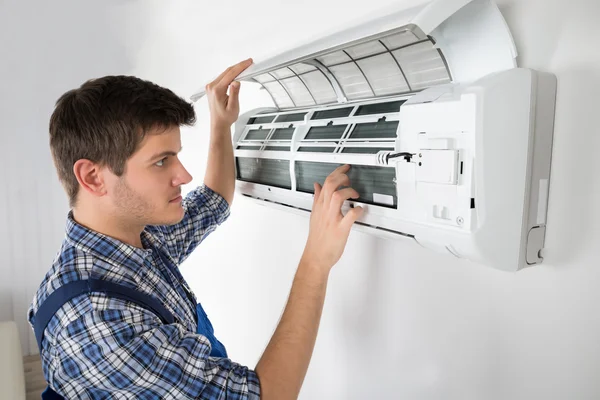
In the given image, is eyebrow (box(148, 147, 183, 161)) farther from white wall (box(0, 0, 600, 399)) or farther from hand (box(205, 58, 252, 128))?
white wall (box(0, 0, 600, 399))


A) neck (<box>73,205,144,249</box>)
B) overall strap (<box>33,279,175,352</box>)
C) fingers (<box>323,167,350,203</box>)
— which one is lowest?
overall strap (<box>33,279,175,352</box>)

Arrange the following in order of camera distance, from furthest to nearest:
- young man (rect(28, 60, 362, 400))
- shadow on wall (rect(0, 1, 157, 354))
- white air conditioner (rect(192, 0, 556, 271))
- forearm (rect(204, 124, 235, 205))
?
shadow on wall (rect(0, 1, 157, 354)) → forearm (rect(204, 124, 235, 205)) → young man (rect(28, 60, 362, 400)) → white air conditioner (rect(192, 0, 556, 271))

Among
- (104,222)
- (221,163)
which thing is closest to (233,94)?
(221,163)

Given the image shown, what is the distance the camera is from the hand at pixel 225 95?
4.04 feet

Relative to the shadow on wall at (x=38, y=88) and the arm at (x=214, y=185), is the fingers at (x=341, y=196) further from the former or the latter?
the shadow on wall at (x=38, y=88)

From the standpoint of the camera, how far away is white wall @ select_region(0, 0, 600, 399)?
744 mm

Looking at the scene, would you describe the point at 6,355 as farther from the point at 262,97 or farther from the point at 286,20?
the point at 286,20

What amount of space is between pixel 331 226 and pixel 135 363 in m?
0.45

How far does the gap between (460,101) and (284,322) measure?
525 mm

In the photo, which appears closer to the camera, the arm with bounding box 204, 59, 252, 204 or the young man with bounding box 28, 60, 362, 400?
the young man with bounding box 28, 60, 362, 400

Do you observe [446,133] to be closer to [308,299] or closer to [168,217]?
[308,299]

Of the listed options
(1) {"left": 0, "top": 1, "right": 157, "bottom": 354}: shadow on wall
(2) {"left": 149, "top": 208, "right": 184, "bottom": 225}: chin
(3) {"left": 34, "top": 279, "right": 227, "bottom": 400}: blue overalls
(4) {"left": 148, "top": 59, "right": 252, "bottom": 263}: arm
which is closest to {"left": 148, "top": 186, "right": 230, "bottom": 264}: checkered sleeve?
(4) {"left": 148, "top": 59, "right": 252, "bottom": 263}: arm

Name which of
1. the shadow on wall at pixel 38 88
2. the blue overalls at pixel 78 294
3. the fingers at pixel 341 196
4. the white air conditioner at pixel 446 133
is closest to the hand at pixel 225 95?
the white air conditioner at pixel 446 133

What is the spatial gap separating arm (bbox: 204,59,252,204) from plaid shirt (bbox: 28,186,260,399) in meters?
Answer: 0.49
